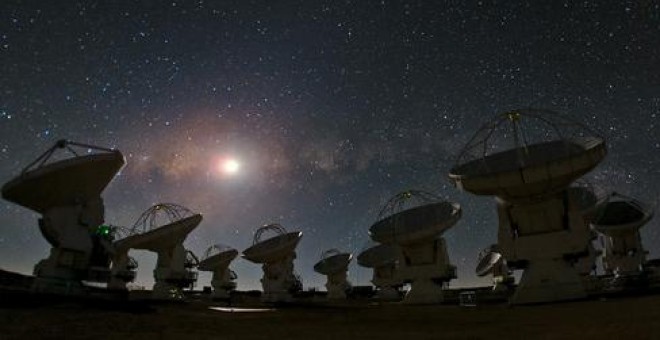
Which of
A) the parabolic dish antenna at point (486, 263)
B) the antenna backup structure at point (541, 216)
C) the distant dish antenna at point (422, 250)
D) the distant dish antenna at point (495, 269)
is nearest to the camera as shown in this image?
the antenna backup structure at point (541, 216)

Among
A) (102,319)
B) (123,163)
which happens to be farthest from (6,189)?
(102,319)

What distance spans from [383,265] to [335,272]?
7191 mm

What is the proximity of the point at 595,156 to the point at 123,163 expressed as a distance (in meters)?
23.9

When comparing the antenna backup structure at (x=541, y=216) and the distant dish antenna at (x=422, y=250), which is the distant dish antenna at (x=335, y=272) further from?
the antenna backup structure at (x=541, y=216)

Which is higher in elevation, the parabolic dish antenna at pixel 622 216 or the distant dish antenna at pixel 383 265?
the parabolic dish antenna at pixel 622 216

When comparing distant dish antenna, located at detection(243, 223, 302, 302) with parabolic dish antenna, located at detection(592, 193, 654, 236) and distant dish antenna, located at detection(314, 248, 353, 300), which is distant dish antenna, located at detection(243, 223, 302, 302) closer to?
distant dish antenna, located at detection(314, 248, 353, 300)

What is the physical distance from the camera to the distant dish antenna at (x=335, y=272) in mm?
62094

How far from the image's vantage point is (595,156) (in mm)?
20734

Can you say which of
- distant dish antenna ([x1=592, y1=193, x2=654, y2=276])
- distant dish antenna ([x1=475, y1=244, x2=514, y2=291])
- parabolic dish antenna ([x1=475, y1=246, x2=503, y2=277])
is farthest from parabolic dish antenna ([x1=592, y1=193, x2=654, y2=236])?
parabolic dish antenna ([x1=475, y1=246, x2=503, y2=277])

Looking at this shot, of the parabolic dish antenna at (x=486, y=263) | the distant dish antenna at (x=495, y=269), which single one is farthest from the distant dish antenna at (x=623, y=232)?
the parabolic dish antenna at (x=486, y=263)

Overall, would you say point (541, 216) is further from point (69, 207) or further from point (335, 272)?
point (335, 272)

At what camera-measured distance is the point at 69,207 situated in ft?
85.4

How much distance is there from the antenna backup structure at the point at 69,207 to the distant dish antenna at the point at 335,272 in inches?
1485

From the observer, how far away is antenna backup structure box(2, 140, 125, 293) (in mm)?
24375
